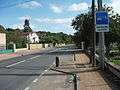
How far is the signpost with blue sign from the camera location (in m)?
23.2

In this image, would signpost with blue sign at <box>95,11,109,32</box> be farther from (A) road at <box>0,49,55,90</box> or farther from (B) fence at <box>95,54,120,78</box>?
(A) road at <box>0,49,55,90</box>

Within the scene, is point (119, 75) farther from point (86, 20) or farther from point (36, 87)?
point (86, 20)

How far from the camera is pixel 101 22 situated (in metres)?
23.3

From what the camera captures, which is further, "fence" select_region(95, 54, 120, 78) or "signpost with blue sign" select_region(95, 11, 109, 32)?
"signpost with blue sign" select_region(95, 11, 109, 32)

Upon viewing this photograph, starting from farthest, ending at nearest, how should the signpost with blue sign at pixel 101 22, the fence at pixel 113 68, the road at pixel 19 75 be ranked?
the signpost with blue sign at pixel 101 22
the fence at pixel 113 68
the road at pixel 19 75

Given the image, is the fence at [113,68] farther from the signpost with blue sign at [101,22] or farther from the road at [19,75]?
the road at [19,75]

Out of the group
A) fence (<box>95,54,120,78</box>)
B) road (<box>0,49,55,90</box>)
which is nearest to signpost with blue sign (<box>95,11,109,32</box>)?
fence (<box>95,54,120,78</box>)

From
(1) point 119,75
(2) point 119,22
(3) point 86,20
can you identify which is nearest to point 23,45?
(3) point 86,20

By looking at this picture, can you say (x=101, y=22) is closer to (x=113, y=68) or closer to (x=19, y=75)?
(x=113, y=68)

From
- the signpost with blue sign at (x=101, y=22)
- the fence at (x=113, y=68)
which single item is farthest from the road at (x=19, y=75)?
the signpost with blue sign at (x=101, y=22)

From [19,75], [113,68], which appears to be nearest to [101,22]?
[113,68]

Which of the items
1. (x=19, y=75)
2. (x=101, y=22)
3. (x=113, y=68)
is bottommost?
(x=19, y=75)

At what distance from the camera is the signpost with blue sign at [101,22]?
23219 millimetres

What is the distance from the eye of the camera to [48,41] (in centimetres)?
16875
